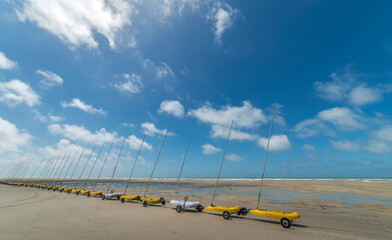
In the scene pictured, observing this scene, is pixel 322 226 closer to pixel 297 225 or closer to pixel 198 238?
pixel 297 225

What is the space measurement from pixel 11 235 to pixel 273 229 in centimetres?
1511

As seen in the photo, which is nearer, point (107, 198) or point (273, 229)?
point (273, 229)

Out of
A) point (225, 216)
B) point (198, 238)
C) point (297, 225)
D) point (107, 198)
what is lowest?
point (107, 198)

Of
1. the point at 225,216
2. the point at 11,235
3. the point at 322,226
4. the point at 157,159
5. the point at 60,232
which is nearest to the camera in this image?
the point at 11,235

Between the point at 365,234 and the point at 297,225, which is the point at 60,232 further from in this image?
the point at 365,234

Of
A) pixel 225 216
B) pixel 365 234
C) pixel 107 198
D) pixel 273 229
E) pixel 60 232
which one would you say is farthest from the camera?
pixel 107 198

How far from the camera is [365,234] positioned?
1010 centimetres

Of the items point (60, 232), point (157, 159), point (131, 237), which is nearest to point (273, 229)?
point (131, 237)

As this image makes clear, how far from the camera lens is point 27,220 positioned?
464 inches

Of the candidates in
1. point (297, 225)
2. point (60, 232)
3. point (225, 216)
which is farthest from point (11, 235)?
point (297, 225)

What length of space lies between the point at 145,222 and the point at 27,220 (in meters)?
8.35

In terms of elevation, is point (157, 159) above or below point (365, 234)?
above

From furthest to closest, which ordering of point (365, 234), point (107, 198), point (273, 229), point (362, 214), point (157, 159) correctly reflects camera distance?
point (157, 159) < point (107, 198) < point (362, 214) < point (273, 229) < point (365, 234)

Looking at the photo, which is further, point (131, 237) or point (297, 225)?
point (297, 225)
